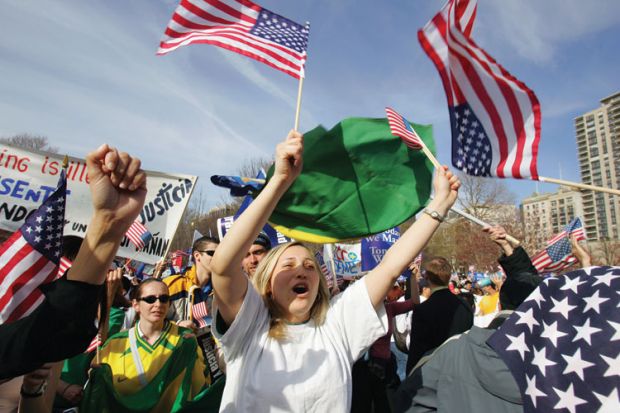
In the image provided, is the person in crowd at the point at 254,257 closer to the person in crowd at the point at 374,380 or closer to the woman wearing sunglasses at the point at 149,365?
the woman wearing sunglasses at the point at 149,365

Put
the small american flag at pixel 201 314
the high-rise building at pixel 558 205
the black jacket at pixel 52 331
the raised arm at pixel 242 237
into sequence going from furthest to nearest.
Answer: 1. the high-rise building at pixel 558 205
2. the small american flag at pixel 201 314
3. the raised arm at pixel 242 237
4. the black jacket at pixel 52 331

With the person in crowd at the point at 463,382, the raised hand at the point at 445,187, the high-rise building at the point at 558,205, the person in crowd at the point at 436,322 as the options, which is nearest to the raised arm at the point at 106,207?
the person in crowd at the point at 463,382

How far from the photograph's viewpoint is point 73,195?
5691mm

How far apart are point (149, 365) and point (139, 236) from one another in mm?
2673

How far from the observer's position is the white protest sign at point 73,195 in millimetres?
5211

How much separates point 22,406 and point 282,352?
1483mm

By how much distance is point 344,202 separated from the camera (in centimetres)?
335

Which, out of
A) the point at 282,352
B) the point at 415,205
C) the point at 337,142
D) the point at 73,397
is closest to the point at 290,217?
the point at 337,142

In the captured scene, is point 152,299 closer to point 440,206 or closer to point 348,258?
point 440,206

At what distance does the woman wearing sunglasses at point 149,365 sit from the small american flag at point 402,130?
8.46ft

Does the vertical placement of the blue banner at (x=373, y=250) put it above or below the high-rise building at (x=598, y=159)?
below

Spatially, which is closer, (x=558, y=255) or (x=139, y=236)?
(x=139, y=236)

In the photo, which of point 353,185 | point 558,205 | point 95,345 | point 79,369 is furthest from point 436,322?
point 558,205

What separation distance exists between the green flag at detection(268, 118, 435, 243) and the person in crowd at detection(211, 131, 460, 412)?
858mm
